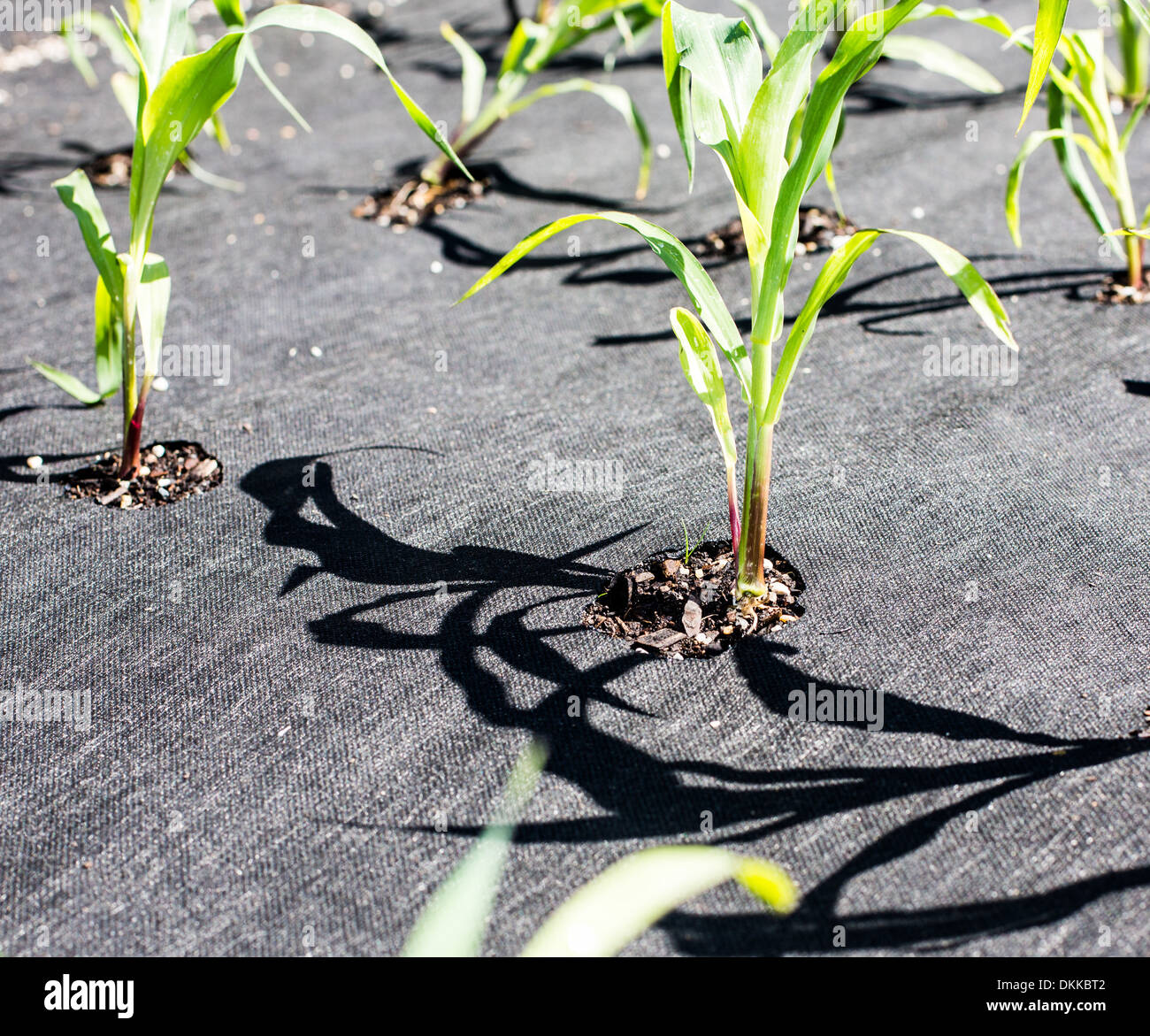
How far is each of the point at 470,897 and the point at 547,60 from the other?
2.02 meters

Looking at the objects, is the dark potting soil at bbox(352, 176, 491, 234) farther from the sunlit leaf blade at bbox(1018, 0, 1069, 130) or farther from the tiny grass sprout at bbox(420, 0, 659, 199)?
the sunlit leaf blade at bbox(1018, 0, 1069, 130)

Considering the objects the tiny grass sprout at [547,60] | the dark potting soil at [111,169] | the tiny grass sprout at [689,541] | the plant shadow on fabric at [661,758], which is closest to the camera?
the plant shadow on fabric at [661,758]

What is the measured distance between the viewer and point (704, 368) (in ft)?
3.96

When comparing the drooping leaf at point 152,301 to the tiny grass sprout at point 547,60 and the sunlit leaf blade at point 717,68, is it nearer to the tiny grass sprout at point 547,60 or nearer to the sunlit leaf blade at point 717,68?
the sunlit leaf blade at point 717,68

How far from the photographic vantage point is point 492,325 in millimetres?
2020

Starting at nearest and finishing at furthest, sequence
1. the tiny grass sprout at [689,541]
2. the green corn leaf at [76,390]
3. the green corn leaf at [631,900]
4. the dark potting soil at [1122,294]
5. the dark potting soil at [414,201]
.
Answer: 1. the green corn leaf at [631,900]
2. the tiny grass sprout at [689,541]
3. the green corn leaf at [76,390]
4. the dark potting soil at [1122,294]
5. the dark potting soil at [414,201]

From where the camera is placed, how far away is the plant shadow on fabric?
0.96 m

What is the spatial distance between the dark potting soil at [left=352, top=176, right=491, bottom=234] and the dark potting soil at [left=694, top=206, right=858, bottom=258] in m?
0.63

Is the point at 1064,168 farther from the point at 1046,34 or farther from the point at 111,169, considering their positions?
the point at 111,169

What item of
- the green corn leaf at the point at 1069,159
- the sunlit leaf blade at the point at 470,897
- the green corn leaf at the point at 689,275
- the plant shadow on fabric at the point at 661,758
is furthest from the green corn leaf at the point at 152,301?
the green corn leaf at the point at 1069,159

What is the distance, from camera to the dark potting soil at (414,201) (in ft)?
7.93

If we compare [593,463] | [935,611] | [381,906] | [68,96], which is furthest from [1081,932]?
[68,96]

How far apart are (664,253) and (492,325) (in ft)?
3.05

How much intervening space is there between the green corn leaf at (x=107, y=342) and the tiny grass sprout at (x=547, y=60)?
3.55ft
